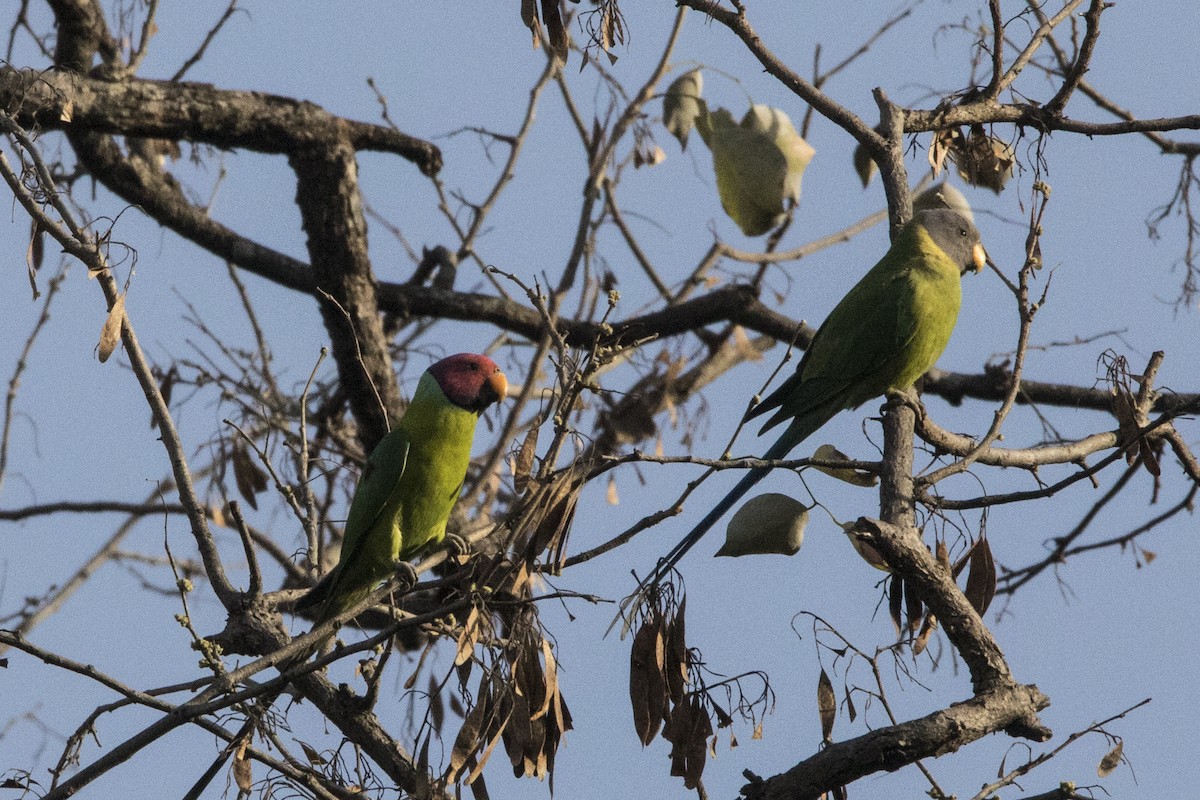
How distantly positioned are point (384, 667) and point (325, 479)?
2.80 m

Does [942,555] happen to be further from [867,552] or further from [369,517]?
[369,517]

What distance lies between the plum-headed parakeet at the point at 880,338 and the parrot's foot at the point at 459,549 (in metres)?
1.02

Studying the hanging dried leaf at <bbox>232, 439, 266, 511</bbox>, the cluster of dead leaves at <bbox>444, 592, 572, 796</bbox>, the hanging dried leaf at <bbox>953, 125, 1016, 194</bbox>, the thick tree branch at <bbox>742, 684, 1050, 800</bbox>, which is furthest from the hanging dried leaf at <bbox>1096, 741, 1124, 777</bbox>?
the hanging dried leaf at <bbox>232, 439, 266, 511</bbox>

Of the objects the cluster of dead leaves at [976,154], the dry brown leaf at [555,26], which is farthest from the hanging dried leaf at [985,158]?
the dry brown leaf at [555,26]

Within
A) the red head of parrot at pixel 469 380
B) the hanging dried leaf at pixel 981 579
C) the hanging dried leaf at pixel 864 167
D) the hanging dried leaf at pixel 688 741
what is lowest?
the hanging dried leaf at pixel 688 741

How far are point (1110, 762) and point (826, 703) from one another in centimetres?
64

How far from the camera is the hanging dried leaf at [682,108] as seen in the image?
5094mm

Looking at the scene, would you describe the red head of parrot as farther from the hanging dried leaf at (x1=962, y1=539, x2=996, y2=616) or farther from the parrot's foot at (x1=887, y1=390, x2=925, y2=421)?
the hanging dried leaf at (x1=962, y1=539, x2=996, y2=616)

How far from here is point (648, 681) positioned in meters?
2.59

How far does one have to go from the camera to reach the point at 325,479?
5.48m

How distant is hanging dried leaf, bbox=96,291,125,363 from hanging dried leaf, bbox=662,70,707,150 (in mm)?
2998

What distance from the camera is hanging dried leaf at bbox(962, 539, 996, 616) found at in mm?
3021

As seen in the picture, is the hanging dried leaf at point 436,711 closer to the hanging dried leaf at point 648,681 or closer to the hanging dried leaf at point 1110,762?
the hanging dried leaf at point 648,681

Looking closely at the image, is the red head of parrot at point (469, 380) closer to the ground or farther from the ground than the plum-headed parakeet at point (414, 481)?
farther from the ground
